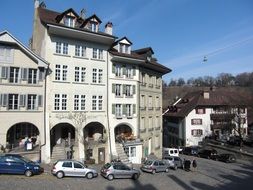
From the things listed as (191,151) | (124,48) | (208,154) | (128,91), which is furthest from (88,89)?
(191,151)

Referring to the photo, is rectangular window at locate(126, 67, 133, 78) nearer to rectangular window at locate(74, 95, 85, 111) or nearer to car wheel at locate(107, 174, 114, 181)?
rectangular window at locate(74, 95, 85, 111)

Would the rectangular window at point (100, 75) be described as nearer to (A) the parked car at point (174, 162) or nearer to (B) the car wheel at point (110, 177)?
(A) the parked car at point (174, 162)

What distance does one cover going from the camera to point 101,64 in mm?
39625

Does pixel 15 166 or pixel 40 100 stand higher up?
pixel 40 100

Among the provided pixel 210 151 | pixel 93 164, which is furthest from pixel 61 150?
pixel 210 151

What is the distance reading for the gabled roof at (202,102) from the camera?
71000 millimetres

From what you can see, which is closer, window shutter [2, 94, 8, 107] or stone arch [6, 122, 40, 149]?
window shutter [2, 94, 8, 107]

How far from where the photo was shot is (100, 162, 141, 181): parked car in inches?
1169

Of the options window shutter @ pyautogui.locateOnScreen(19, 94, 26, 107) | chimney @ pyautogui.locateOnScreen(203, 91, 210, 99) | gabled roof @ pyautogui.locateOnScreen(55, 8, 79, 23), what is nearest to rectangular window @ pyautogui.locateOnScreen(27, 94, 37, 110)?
window shutter @ pyautogui.locateOnScreen(19, 94, 26, 107)

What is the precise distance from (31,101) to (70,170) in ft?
32.6

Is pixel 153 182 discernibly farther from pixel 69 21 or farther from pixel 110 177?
pixel 69 21

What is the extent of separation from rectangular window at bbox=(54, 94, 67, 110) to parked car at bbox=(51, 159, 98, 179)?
884 cm

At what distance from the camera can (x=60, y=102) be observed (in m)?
36.0

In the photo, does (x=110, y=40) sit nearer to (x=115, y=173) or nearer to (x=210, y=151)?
(x=115, y=173)
